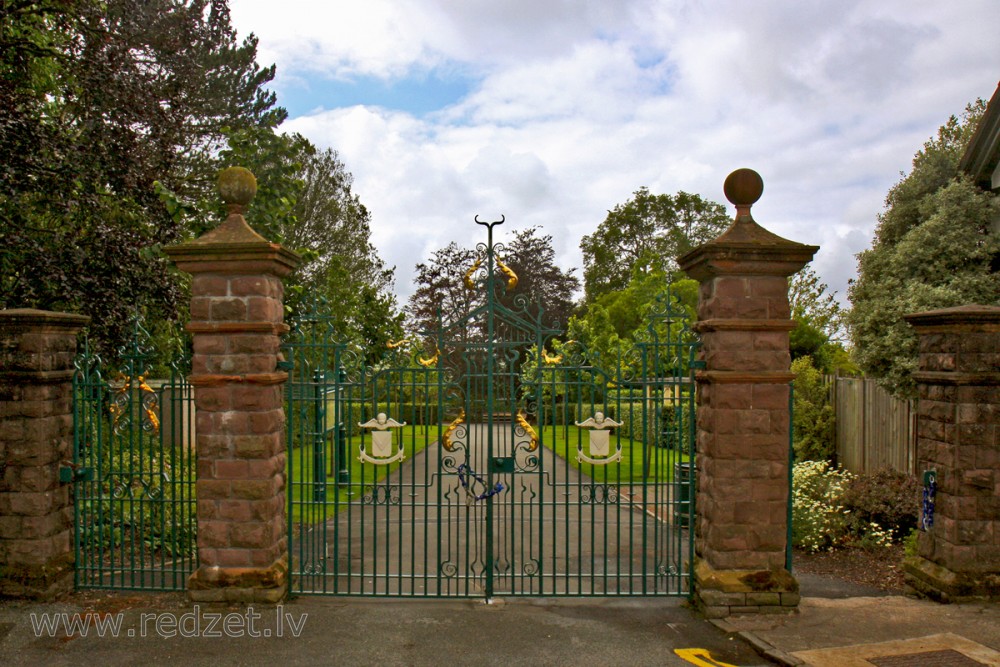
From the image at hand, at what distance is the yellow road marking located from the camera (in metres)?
4.98

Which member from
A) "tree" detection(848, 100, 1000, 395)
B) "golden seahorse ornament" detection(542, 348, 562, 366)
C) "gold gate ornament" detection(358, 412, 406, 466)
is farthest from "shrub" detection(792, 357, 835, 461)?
"gold gate ornament" detection(358, 412, 406, 466)

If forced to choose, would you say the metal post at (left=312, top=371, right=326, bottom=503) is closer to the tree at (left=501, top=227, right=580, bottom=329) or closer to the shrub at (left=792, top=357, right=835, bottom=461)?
the shrub at (left=792, top=357, right=835, bottom=461)

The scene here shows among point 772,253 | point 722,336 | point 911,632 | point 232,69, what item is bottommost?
point 911,632

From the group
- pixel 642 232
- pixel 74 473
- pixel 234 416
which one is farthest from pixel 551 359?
pixel 642 232

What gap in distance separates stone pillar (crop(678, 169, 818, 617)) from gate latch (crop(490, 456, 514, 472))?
1.67m

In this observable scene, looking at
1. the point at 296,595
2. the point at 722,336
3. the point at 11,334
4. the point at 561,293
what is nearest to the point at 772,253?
the point at 722,336

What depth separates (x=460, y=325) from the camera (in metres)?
6.21

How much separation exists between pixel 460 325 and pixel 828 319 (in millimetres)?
24022

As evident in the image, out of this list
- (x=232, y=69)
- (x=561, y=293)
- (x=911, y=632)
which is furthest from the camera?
(x=561, y=293)

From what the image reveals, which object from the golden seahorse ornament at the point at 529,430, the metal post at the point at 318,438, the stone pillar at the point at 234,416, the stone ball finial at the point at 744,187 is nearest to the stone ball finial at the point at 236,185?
the stone pillar at the point at 234,416

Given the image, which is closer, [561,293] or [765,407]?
[765,407]

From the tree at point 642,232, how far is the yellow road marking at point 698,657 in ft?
105

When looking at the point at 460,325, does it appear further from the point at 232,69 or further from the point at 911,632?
the point at 232,69

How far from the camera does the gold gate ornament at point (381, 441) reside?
6.32 m
